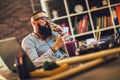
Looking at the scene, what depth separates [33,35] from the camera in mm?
3352

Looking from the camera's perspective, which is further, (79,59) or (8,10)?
(8,10)

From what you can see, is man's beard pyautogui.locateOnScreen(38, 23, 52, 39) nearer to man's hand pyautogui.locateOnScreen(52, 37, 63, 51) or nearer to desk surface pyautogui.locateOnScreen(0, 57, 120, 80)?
man's hand pyautogui.locateOnScreen(52, 37, 63, 51)

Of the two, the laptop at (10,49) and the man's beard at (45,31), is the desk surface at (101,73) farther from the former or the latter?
the man's beard at (45,31)

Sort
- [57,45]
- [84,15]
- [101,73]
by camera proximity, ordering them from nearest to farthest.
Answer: [101,73] → [57,45] → [84,15]

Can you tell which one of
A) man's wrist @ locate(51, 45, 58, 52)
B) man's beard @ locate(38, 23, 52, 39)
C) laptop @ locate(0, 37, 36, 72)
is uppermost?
laptop @ locate(0, 37, 36, 72)

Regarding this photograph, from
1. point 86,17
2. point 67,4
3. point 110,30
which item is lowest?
point 110,30

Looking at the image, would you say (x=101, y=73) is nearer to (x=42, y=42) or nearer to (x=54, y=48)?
(x=54, y=48)

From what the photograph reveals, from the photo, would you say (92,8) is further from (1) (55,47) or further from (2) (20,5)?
(1) (55,47)

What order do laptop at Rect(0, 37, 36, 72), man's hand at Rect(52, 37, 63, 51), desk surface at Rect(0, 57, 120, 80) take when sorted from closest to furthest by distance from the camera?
desk surface at Rect(0, 57, 120, 80)
laptop at Rect(0, 37, 36, 72)
man's hand at Rect(52, 37, 63, 51)

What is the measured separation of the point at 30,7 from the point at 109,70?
12.0ft

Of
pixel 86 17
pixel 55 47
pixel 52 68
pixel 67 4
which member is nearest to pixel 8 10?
pixel 67 4

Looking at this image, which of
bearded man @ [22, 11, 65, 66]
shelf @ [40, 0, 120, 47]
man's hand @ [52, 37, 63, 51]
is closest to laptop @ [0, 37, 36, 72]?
bearded man @ [22, 11, 65, 66]

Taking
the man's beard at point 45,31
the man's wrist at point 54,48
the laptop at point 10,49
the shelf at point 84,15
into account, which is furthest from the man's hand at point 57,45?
the shelf at point 84,15

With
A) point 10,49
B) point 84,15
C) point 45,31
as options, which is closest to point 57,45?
point 45,31
